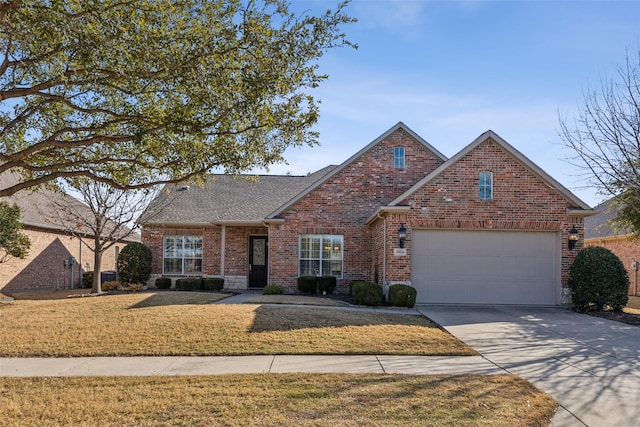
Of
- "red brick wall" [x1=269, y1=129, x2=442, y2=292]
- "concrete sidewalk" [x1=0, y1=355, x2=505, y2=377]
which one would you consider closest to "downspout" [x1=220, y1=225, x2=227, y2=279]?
"red brick wall" [x1=269, y1=129, x2=442, y2=292]

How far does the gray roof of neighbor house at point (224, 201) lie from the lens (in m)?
20.1

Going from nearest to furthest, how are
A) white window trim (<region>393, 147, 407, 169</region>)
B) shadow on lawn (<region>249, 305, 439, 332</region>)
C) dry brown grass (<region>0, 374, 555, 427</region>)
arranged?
dry brown grass (<region>0, 374, 555, 427</region>), shadow on lawn (<region>249, 305, 439, 332</region>), white window trim (<region>393, 147, 407, 169</region>)

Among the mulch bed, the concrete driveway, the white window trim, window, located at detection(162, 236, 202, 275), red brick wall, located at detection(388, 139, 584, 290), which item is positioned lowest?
the mulch bed

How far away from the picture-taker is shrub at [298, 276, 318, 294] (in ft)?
56.7

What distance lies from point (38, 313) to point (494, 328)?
36.7 feet

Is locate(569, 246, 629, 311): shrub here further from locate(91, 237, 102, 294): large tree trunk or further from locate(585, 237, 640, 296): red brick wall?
locate(91, 237, 102, 294): large tree trunk

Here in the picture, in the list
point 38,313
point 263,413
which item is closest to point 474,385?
point 263,413

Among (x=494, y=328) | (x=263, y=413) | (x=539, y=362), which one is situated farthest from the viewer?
(x=494, y=328)

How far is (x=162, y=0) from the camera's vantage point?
273 inches

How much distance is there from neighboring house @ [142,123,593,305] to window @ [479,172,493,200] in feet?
0.10

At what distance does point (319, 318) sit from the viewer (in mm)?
11273

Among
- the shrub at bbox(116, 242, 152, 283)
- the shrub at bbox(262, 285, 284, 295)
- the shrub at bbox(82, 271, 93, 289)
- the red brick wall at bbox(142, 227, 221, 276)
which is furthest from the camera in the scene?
the shrub at bbox(82, 271, 93, 289)

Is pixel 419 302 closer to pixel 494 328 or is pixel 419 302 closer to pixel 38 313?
pixel 494 328

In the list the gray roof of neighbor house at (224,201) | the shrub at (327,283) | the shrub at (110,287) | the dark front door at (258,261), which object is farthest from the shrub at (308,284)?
the shrub at (110,287)
